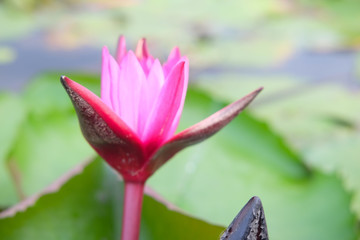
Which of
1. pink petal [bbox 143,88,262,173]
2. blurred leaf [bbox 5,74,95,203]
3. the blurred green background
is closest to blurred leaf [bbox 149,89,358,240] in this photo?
the blurred green background

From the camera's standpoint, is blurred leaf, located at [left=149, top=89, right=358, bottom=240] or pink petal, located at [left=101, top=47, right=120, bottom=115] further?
blurred leaf, located at [left=149, top=89, right=358, bottom=240]

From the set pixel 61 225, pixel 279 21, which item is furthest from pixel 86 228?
pixel 279 21

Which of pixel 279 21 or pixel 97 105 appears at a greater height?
pixel 97 105

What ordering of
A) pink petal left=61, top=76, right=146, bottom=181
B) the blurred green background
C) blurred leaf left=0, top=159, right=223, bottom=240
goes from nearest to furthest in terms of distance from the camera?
1. pink petal left=61, top=76, right=146, bottom=181
2. blurred leaf left=0, top=159, right=223, bottom=240
3. the blurred green background

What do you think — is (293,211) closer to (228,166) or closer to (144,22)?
(228,166)

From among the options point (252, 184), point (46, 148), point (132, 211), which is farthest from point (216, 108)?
point (132, 211)

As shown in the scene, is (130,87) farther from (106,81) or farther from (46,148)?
(46,148)

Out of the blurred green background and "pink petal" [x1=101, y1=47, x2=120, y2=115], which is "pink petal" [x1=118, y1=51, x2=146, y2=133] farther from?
the blurred green background
